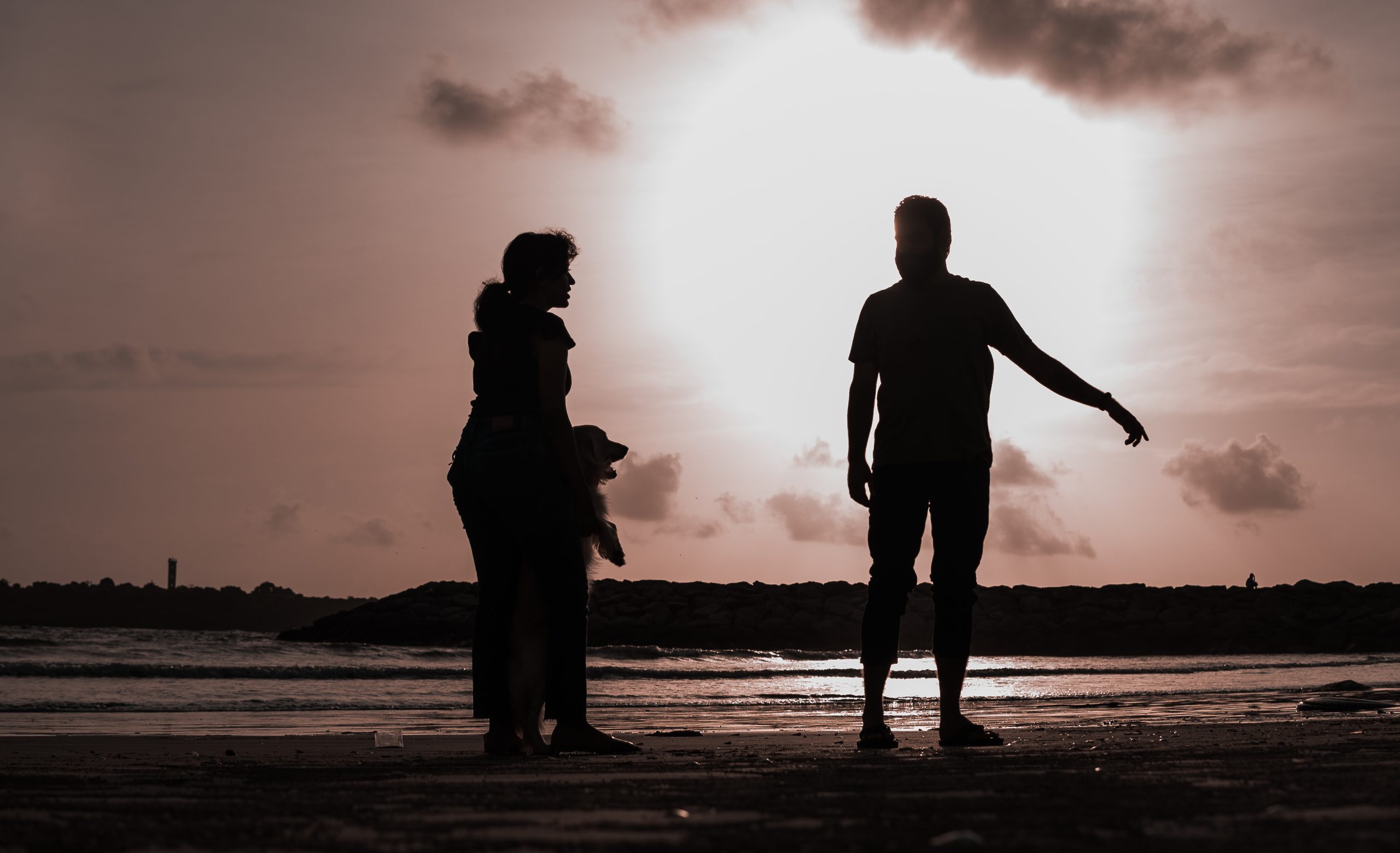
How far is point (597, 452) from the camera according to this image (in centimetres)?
522

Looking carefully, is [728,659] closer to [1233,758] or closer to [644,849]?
[1233,758]

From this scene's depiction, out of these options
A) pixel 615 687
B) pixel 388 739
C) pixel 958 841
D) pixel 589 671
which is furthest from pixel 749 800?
pixel 589 671

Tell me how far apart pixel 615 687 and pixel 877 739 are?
10292 mm

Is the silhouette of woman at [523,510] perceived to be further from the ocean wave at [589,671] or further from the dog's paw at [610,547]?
the ocean wave at [589,671]

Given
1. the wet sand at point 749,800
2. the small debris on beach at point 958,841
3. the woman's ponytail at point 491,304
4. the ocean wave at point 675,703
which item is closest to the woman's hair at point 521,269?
the woman's ponytail at point 491,304

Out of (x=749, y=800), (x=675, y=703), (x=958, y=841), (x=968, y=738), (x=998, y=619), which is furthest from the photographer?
(x=998, y=619)

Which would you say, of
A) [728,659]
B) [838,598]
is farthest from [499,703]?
[838,598]

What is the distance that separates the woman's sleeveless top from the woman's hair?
2.9 inches

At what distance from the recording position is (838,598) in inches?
1175

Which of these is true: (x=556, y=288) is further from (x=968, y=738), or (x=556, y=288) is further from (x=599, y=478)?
(x=968, y=738)

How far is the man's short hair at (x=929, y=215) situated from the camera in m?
5.15

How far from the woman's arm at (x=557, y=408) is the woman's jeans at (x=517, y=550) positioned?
4 centimetres

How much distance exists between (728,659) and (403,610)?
42.6ft

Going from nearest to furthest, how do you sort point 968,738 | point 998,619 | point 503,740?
point 503,740
point 968,738
point 998,619
